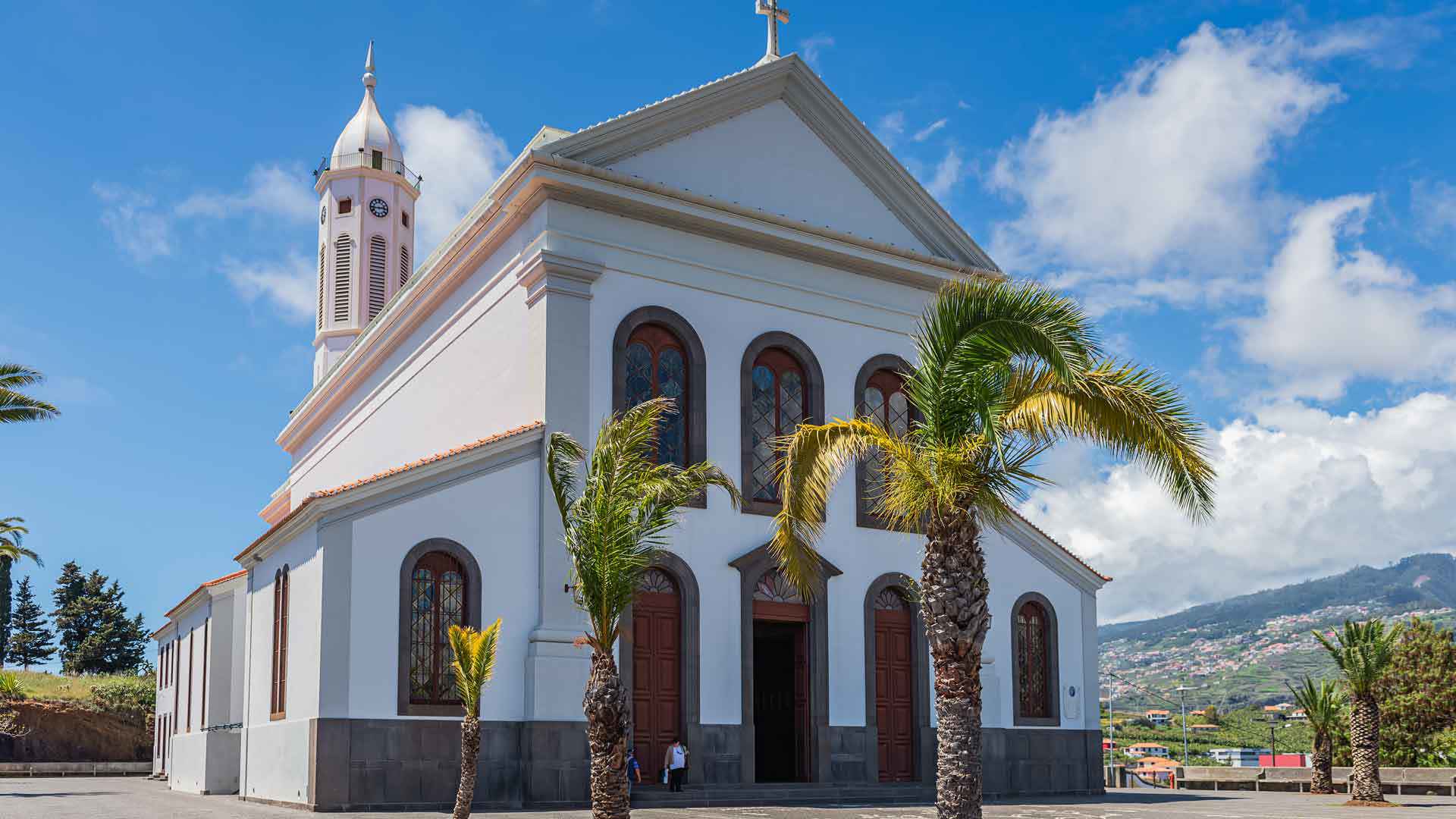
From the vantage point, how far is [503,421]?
22.8 m

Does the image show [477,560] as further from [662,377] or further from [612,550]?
[612,550]

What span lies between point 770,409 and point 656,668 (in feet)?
16.9

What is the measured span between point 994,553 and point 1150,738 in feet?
287

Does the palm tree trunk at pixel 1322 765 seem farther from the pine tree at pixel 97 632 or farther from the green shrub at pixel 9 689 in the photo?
the pine tree at pixel 97 632

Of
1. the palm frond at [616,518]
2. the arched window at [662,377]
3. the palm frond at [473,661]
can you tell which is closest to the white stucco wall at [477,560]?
the arched window at [662,377]

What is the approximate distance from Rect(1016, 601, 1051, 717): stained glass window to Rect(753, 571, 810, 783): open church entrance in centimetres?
450

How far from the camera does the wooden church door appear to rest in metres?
24.2

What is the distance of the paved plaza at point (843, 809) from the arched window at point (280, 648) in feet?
5.17

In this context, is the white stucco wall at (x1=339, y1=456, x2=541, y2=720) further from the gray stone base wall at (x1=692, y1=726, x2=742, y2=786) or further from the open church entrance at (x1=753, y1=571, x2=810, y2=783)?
the open church entrance at (x1=753, y1=571, x2=810, y2=783)

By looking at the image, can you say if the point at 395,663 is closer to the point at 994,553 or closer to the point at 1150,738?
the point at 994,553

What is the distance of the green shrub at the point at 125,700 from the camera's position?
176 ft

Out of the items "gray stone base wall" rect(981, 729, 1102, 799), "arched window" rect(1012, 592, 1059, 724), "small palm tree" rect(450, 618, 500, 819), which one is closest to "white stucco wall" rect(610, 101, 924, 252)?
"arched window" rect(1012, 592, 1059, 724)

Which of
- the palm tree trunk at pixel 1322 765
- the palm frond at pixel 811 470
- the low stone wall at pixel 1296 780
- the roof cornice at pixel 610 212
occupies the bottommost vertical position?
the low stone wall at pixel 1296 780

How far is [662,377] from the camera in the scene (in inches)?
902
